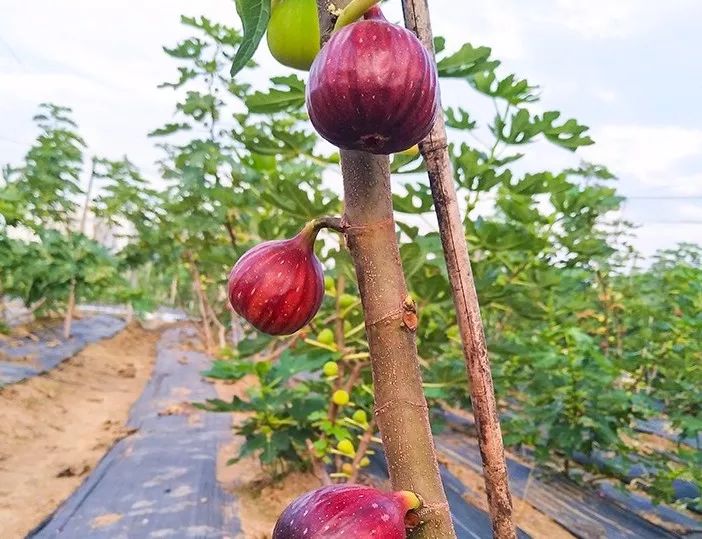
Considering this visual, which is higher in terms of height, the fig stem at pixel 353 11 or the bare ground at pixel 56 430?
the fig stem at pixel 353 11

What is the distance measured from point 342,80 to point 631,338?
142 inches

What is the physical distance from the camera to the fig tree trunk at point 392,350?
46 centimetres

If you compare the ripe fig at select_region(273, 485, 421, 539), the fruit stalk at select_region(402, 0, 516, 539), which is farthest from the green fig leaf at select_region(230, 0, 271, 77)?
the ripe fig at select_region(273, 485, 421, 539)

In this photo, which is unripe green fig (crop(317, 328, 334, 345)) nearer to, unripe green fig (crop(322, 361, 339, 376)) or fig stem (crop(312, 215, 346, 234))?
unripe green fig (crop(322, 361, 339, 376))

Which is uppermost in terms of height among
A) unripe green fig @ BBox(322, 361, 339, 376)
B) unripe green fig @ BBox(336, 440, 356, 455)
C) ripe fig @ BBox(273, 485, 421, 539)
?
unripe green fig @ BBox(322, 361, 339, 376)

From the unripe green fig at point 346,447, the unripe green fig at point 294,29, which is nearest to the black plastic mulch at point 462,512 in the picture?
the unripe green fig at point 346,447

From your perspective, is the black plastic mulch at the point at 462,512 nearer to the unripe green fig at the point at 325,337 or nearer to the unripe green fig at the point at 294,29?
the unripe green fig at the point at 325,337

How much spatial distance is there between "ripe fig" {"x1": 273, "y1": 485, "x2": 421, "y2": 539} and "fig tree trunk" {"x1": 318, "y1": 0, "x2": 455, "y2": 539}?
2 cm

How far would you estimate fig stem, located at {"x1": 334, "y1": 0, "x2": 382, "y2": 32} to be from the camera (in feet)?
1.48

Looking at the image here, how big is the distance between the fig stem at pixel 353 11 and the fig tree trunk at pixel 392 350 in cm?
11

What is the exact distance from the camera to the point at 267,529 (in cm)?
242

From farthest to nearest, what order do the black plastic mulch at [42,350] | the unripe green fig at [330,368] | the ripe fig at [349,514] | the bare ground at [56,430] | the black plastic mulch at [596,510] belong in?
the black plastic mulch at [42,350] → the bare ground at [56,430] → the black plastic mulch at [596,510] → the unripe green fig at [330,368] → the ripe fig at [349,514]

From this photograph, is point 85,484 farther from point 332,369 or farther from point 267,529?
point 332,369

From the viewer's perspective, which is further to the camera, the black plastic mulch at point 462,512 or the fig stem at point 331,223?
the black plastic mulch at point 462,512
